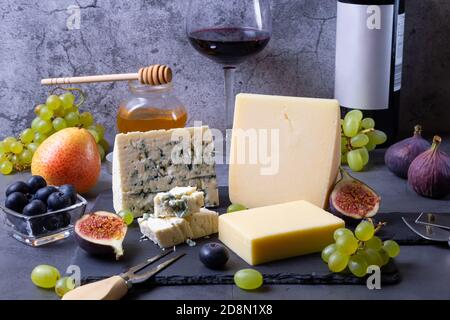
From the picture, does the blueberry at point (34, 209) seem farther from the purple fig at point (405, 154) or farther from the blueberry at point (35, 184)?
the purple fig at point (405, 154)

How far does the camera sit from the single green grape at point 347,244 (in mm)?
1432

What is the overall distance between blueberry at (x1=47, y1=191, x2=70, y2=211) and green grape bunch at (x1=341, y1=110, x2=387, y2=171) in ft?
2.48

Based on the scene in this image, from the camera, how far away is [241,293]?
1401 mm

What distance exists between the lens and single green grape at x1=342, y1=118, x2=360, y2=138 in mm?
1975

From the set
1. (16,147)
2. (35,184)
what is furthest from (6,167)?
(35,184)

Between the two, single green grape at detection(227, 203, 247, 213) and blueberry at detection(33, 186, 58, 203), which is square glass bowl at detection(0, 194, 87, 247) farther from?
single green grape at detection(227, 203, 247, 213)

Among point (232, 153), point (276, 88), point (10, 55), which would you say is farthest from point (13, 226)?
point (276, 88)

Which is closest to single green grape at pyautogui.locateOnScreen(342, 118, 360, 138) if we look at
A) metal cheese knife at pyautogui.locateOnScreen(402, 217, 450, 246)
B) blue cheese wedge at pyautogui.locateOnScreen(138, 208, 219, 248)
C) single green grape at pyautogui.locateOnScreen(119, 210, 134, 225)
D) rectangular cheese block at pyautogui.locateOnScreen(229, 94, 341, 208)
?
rectangular cheese block at pyautogui.locateOnScreen(229, 94, 341, 208)

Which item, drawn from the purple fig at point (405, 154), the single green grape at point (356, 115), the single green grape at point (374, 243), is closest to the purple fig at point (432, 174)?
the purple fig at point (405, 154)

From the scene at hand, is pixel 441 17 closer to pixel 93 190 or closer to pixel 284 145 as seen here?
pixel 284 145

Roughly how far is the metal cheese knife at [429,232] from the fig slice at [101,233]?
598mm

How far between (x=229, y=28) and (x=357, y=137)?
0.43m

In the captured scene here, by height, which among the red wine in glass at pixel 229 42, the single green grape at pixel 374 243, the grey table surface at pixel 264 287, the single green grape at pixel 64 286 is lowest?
the grey table surface at pixel 264 287

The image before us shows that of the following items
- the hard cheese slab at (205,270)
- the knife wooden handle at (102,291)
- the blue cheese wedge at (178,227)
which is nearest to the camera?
the knife wooden handle at (102,291)
